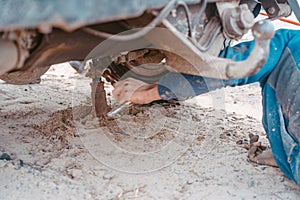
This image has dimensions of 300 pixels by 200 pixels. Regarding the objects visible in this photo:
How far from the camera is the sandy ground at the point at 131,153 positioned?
6.30 feet

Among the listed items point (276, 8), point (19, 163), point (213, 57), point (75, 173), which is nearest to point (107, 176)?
point (75, 173)

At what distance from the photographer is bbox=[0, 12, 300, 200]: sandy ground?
75.6 inches

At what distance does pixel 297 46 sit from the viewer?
1.97 metres

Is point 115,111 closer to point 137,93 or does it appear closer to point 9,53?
point 137,93

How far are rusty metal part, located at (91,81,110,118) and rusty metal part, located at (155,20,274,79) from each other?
907 mm

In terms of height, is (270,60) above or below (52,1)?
below

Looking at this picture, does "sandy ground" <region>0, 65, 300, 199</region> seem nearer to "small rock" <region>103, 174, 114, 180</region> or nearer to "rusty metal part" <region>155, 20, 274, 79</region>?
"small rock" <region>103, 174, 114, 180</region>

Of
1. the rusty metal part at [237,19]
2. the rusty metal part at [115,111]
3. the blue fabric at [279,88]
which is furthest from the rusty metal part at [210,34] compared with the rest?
the rusty metal part at [115,111]

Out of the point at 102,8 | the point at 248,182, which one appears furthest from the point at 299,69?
the point at 102,8

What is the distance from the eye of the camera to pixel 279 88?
6.56 feet

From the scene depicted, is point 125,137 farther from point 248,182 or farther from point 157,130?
point 248,182

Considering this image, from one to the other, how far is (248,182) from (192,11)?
2.99ft

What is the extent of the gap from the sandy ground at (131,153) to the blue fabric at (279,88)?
170 mm

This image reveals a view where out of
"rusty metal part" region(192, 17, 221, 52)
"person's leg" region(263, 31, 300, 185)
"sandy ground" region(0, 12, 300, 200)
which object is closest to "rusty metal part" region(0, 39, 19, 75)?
"rusty metal part" region(192, 17, 221, 52)
